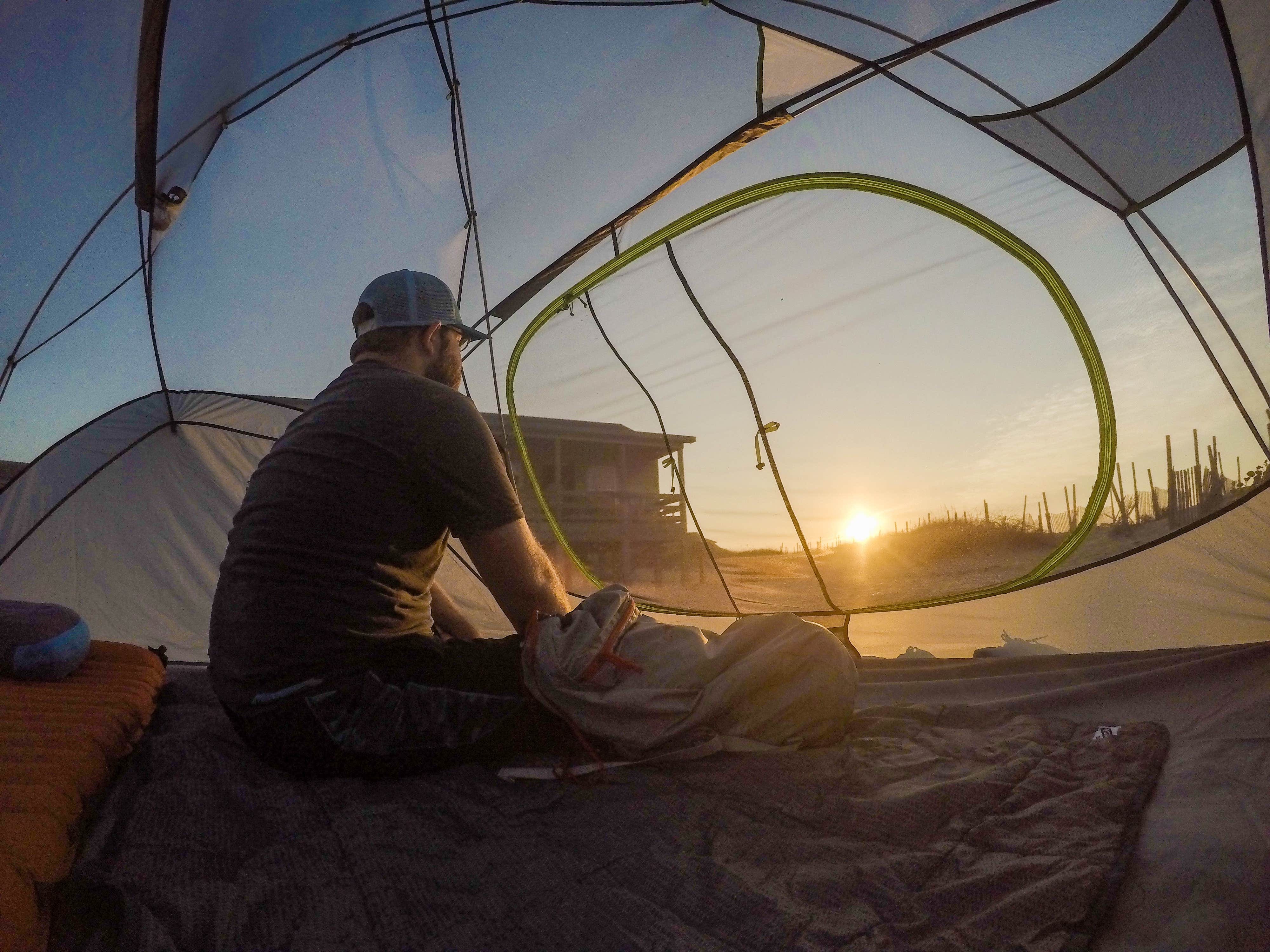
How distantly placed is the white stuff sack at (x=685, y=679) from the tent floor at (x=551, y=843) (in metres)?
0.07

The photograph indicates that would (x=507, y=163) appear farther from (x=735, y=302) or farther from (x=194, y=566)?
(x=194, y=566)

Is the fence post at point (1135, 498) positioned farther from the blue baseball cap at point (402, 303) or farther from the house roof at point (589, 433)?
the blue baseball cap at point (402, 303)

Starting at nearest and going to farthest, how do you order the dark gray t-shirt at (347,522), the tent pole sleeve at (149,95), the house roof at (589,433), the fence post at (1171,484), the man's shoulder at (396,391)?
the dark gray t-shirt at (347,522)
the man's shoulder at (396,391)
the tent pole sleeve at (149,95)
the fence post at (1171,484)
the house roof at (589,433)

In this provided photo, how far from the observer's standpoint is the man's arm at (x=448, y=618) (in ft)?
6.81

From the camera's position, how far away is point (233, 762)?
5.11ft

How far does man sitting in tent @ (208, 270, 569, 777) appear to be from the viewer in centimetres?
141

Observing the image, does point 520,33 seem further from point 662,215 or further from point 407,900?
point 407,900

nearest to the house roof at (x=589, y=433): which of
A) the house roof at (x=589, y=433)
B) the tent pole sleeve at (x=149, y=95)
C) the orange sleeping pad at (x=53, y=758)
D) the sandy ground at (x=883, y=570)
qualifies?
the house roof at (x=589, y=433)

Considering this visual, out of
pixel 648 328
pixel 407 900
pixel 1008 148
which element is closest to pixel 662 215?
pixel 648 328

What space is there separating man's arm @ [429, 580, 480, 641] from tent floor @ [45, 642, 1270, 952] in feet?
1.85

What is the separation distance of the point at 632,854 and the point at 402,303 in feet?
4.28

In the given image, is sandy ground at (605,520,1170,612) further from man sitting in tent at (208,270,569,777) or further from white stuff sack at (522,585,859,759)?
man sitting in tent at (208,270,569,777)

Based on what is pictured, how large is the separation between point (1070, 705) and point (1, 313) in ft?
11.8

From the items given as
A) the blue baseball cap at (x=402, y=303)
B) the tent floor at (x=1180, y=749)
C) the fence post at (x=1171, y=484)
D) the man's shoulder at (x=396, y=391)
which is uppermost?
the blue baseball cap at (x=402, y=303)
